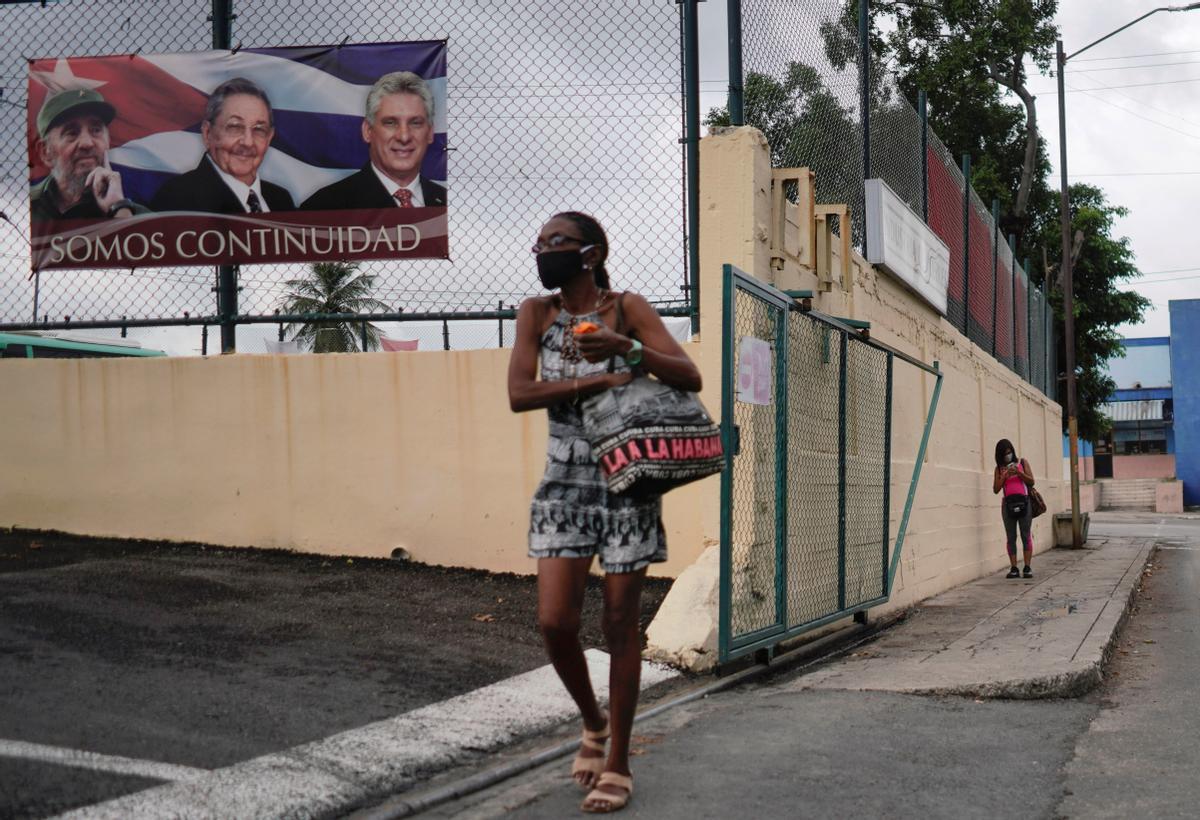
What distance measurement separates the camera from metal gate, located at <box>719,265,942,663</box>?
5957 millimetres

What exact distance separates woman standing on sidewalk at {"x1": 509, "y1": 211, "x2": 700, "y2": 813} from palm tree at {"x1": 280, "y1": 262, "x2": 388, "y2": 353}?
14.5 ft

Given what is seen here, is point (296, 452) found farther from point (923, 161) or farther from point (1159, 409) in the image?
point (1159, 409)

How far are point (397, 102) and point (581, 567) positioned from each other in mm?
5077

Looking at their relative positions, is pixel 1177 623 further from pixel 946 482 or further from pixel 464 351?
pixel 464 351

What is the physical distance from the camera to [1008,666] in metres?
6.16

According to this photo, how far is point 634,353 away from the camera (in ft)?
11.7

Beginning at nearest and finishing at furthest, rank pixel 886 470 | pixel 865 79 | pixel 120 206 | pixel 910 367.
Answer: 1. pixel 120 206
2. pixel 886 470
3. pixel 865 79
4. pixel 910 367

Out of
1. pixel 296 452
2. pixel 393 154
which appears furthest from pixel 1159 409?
pixel 296 452

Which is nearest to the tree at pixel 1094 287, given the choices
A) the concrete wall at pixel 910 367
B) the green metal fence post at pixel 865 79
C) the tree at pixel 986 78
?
the tree at pixel 986 78

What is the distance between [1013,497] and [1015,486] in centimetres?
13

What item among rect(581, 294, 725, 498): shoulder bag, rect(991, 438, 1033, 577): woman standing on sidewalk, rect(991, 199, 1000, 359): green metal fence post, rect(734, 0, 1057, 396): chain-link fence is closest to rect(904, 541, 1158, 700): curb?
rect(581, 294, 725, 498): shoulder bag

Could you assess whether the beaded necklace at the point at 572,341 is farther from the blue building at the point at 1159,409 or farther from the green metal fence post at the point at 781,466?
the blue building at the point at 1159,409

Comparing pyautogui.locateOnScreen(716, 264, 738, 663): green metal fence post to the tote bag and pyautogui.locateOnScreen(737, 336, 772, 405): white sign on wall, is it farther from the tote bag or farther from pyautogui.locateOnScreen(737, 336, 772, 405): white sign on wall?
the tote bag

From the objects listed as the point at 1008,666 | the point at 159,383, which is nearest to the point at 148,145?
the point at 159,383
